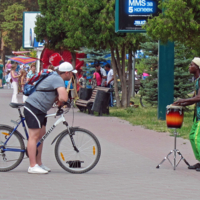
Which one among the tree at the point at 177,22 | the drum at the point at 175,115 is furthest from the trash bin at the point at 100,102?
the drum at the point at 175,115

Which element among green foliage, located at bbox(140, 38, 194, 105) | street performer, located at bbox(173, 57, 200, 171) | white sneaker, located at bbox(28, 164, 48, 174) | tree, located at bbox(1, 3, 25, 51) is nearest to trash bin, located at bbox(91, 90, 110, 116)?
green foliage, located at bbox(140, 38, 194, 105)

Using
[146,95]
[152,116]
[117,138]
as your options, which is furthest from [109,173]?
[146,95]

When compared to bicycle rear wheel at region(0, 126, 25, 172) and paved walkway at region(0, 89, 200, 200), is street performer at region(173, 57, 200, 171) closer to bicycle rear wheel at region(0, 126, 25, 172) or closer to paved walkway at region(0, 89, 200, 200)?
paved walkway at region(0, 89, 200, 200)

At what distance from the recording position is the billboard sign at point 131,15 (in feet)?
49.2

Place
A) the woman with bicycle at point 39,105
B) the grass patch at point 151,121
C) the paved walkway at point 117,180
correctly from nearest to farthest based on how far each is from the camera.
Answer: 1. the paved walkway at point 117,180
2. the woman with bicycle at point 39,105
3. the grass patch at point 151,121

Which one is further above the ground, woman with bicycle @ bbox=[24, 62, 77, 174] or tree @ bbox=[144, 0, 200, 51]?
tree @ bbox=[144, 0, 200, 51]

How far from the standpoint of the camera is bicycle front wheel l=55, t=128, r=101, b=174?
23.9 feet

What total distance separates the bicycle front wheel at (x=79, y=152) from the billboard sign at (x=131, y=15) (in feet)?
27.0

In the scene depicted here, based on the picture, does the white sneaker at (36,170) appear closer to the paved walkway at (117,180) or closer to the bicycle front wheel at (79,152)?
the paved walkway at (117,180)

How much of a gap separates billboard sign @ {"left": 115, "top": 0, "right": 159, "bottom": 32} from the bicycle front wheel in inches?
323

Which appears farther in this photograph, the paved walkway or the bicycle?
the bicycle

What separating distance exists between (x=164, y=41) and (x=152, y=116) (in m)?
3.80

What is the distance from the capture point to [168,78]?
14789mm

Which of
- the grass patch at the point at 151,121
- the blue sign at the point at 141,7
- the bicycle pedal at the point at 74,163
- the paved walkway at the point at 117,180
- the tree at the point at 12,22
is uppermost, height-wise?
the tree at the point at 12,22
